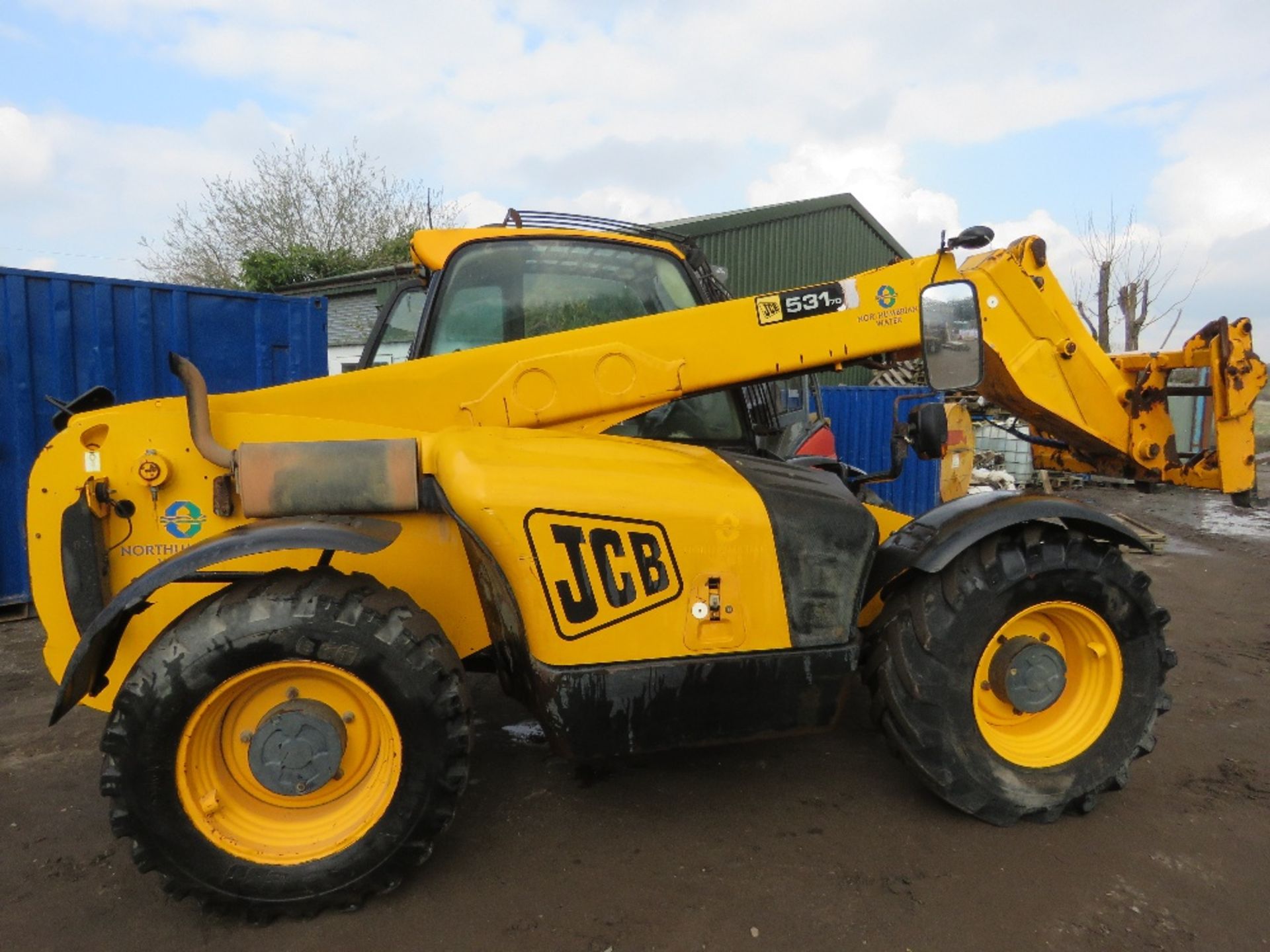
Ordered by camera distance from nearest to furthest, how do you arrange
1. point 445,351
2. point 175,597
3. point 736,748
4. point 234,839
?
point 234,839 < point 175,597 < point 445,351 < point 736,748

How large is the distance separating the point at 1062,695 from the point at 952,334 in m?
1.44

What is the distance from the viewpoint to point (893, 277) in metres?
2.90

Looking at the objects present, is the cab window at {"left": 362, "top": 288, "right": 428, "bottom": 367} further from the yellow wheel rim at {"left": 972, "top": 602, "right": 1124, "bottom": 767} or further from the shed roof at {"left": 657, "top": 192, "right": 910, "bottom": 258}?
the shed roof at {"left": 657, "top": 192, "right": 910, "bottom": 258}

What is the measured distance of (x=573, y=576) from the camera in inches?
90.6

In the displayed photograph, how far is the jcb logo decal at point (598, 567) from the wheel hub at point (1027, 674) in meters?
1.27

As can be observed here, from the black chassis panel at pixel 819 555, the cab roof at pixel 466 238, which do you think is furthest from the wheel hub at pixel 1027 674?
the cab roof at pixel 466 238

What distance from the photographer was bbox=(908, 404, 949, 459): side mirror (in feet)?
9.17

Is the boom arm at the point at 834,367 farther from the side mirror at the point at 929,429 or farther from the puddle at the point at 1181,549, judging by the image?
the puddle at the point at 1181,549

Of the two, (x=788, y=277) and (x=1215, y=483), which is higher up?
(x=788, y=277)

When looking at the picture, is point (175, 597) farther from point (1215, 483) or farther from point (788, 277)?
point (788, 277)

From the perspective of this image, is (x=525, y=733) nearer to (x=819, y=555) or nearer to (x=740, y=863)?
(x=740, y=863)

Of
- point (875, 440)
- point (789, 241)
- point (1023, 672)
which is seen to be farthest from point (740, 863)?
point (789, 241)

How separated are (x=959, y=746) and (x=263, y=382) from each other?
604 cm

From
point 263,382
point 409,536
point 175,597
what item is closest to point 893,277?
point 409,536
